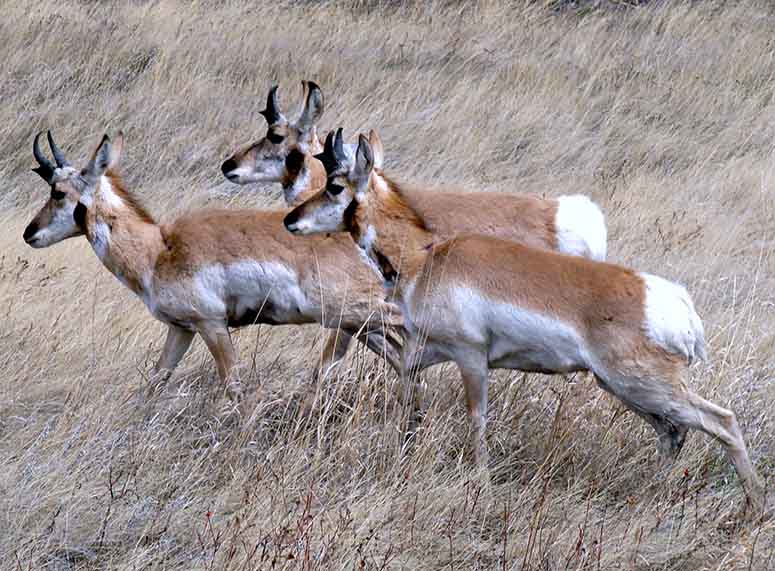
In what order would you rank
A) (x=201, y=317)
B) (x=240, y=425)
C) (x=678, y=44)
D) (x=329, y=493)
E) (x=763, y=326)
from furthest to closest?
(x=678, y=44) → (x=763, y=326) → (x=201, y=317) → (x=240, y=425) → (x=329, y=493)

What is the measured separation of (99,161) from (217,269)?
0.86 meters

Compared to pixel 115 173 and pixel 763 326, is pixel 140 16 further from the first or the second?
pixel 763 326

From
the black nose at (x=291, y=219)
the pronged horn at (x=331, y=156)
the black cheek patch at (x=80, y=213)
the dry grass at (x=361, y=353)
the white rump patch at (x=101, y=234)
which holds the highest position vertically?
the pronged horn at (x=331, y=156)

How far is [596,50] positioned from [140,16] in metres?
4.96

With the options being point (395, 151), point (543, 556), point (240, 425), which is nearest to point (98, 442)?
Result: point (240, 425)

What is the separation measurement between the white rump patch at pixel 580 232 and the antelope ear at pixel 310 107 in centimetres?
183

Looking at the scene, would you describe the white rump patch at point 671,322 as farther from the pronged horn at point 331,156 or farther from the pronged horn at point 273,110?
the pronged horn at point 273,110

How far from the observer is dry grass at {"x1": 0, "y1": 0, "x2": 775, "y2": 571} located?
16.4 feet

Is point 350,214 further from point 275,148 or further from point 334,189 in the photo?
point 275,148

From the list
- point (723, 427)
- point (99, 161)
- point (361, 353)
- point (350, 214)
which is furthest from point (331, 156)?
point (723, 427)

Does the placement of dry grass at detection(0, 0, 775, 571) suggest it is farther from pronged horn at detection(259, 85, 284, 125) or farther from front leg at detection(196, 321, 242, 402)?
pronged horn at detection(259, 85, 284, 125)

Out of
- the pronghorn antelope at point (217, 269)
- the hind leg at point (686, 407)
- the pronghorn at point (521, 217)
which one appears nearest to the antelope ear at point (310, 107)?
the pronghorn at point (521, 217)

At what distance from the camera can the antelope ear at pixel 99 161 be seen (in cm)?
679

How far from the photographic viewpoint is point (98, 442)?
5.58m
